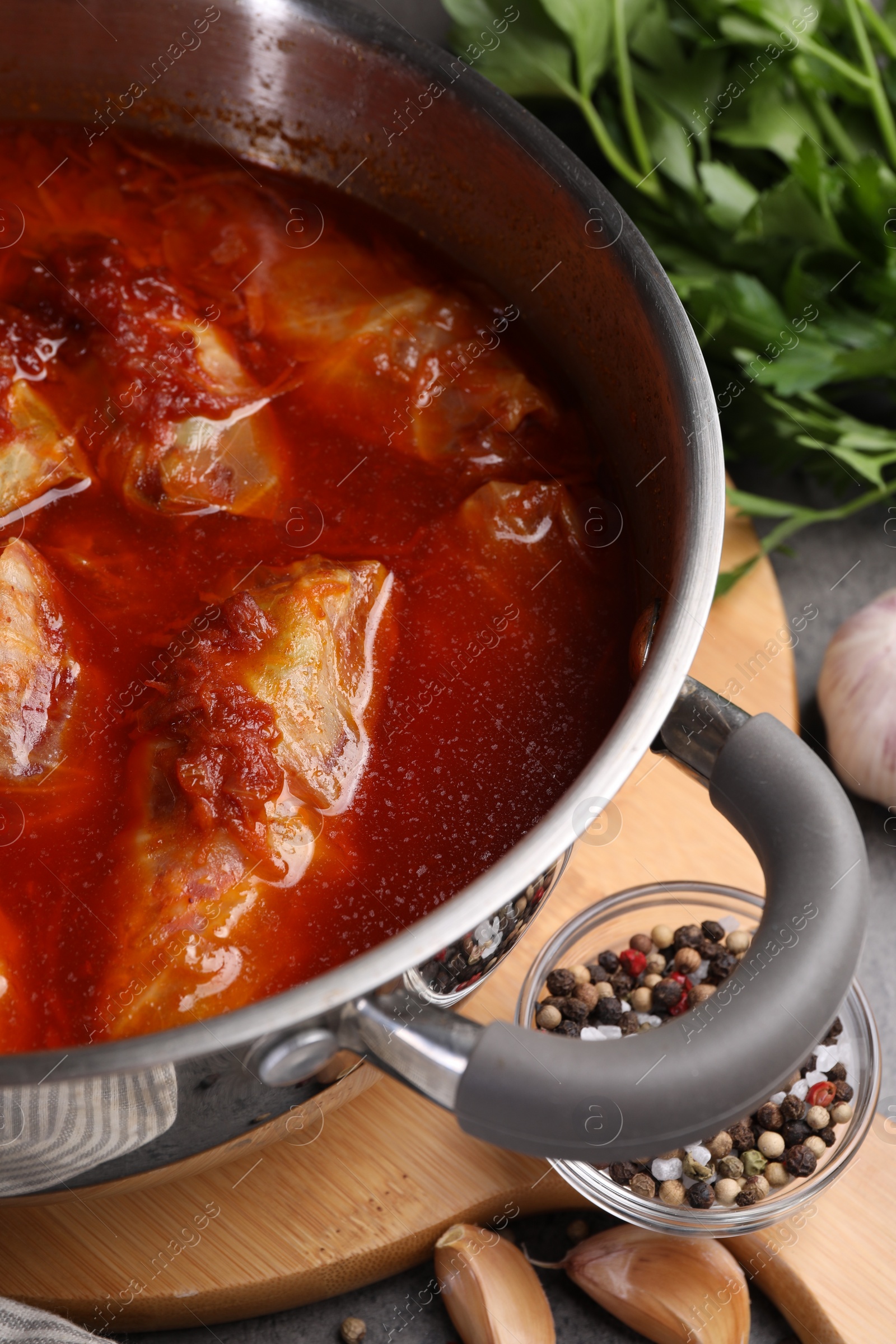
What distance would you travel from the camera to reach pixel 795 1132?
2.26 meters

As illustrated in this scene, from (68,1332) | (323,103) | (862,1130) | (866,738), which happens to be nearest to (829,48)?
(323,103)

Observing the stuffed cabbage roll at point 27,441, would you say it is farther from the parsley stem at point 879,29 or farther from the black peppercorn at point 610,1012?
the parsley stem at point 879,29

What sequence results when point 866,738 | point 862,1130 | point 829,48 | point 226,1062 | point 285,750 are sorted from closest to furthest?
1. point 226,1062
2. point 285,750
3. point 862,1130
4. point 866,738
5. point 829,48

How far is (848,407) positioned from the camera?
10.8 ft

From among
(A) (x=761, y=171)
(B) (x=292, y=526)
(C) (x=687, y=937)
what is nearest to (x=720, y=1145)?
(C) (x=687, y=937)

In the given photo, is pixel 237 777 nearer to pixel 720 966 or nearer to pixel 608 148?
pixel 720 966

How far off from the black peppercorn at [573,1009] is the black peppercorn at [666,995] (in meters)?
0.14

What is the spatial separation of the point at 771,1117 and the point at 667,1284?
350 mm

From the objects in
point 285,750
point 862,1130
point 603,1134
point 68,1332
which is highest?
point 603,1134

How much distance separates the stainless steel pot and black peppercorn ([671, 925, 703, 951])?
29.3 inches

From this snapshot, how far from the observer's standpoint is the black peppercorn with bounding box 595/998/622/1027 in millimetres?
2340

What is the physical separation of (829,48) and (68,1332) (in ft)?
10.9

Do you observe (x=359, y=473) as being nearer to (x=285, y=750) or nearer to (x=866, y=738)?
(x=285, y=750)

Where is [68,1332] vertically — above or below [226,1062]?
below
